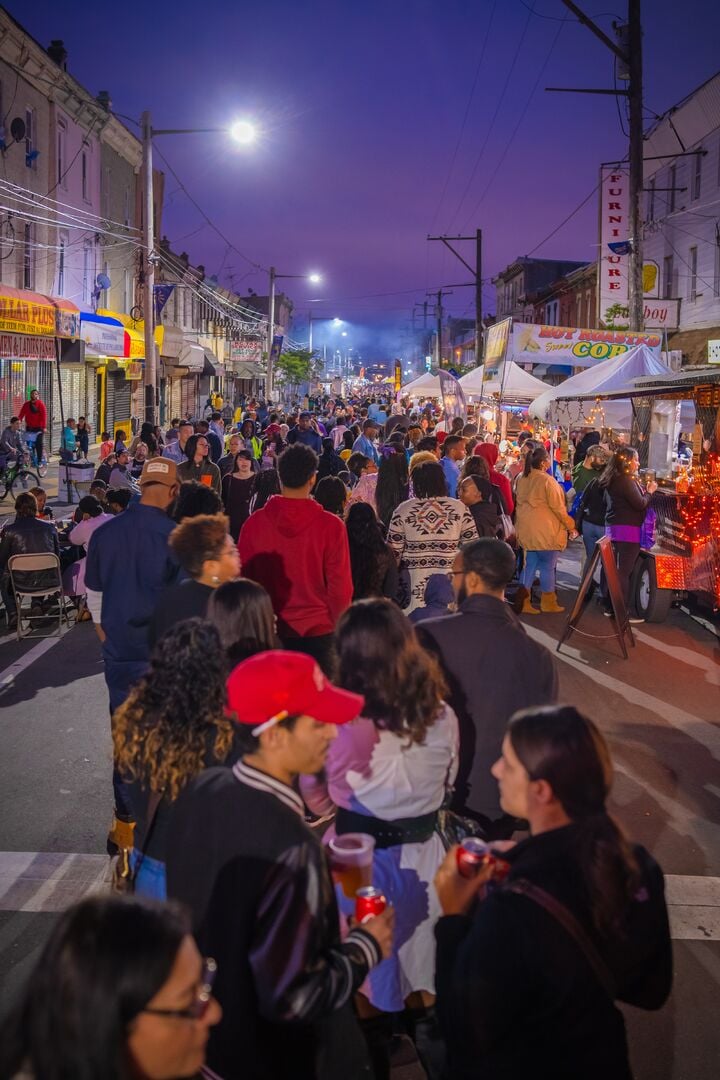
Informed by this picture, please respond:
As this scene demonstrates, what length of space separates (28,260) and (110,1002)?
97.1 feet

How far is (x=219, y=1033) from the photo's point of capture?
229 cm

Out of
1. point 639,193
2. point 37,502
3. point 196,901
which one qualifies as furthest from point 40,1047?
point 639,193

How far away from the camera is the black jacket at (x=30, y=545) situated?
390 inches

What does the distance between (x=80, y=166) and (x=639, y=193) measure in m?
21.4

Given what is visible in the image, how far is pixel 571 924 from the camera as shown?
6.68ft

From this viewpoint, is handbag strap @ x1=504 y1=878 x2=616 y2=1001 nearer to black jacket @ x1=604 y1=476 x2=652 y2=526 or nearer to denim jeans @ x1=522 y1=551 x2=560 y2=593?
black jacket @ x1=604 y1=476 x2=652 y2=526

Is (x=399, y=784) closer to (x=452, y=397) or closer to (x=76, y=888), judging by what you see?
(x=76, y=888)

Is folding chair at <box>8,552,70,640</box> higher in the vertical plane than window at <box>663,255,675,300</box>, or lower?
lower

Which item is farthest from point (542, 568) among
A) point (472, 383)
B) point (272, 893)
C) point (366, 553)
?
point (472, 383)

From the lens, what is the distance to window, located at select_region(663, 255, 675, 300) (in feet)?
107

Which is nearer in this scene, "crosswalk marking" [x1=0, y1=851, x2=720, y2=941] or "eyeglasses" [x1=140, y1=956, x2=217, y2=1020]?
"eyeglasses" [x1=140, y1=956, x2=217, y2=1020]

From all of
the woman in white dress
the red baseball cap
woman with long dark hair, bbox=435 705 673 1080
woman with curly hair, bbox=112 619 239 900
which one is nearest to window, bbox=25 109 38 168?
the woman in white dress

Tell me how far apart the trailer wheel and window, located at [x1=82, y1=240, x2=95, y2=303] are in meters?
27.0

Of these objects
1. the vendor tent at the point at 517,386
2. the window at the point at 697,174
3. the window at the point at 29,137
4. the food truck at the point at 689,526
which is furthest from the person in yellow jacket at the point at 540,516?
the window at the point at 697,174
